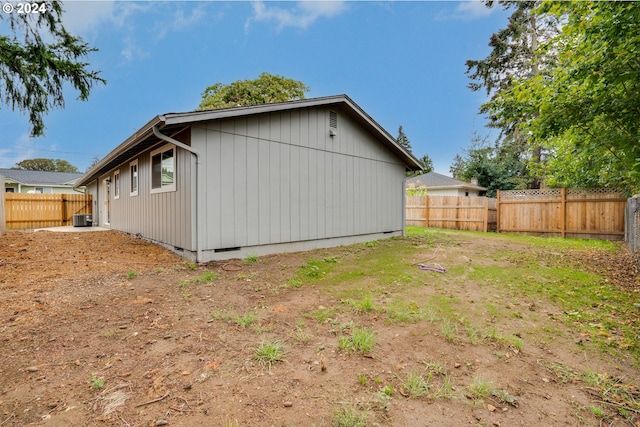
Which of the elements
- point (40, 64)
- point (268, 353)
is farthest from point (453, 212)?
point (40, 64)

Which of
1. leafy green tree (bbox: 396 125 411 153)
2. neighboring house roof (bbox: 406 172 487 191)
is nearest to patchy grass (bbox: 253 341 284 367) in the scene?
neighboring house roof (bbox: 406 172 487 191)

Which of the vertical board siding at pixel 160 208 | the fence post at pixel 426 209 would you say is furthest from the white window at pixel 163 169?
the fence post at pixel 426 209

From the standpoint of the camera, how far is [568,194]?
442 inches

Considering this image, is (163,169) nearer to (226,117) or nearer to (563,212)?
(226,117)

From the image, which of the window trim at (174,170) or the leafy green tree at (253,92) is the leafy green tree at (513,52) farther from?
the window trim at (174,170)

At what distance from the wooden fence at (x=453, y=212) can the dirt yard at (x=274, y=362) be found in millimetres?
10420

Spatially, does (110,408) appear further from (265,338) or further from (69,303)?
(69,303)

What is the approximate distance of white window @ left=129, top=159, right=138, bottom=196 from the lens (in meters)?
8.96

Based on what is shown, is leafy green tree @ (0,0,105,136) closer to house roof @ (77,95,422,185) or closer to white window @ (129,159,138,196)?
house roof @ (77,95,422,185)

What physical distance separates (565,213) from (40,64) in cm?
1608

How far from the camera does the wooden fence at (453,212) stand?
44.5 ft

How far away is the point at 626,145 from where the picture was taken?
4352mm

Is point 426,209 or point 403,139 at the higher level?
point 403,139

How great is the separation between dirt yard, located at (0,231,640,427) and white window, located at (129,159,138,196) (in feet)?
16.3
